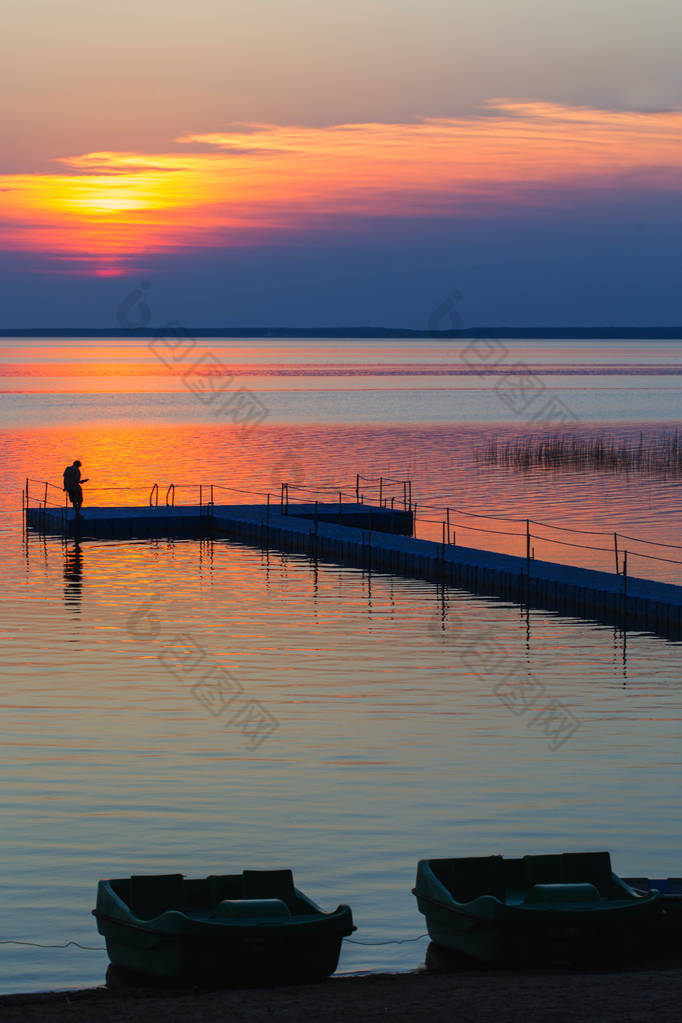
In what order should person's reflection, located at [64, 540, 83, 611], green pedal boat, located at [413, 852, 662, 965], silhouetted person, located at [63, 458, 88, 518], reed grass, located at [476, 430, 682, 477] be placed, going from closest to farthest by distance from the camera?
1. green pedal boat, located at [413, 852, 662, 965]
2. person's reflection, located at [64, 540, 83, 611]
3. silhouetted person, located at [63, 458, 88, 518]
4. reed grass, located at [476, 430, 682, 477]

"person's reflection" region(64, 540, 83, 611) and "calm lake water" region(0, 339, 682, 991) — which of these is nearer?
"calm lake water" region(0, 339, 682, 991)

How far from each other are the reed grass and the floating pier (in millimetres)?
17578

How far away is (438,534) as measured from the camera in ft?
153

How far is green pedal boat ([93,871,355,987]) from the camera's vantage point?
1073 centimetres

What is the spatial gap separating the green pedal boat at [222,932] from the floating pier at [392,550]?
1834 cm

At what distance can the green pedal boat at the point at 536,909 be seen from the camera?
11.0 metres

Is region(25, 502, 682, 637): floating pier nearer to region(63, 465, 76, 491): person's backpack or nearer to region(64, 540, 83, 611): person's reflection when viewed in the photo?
region(63, 465, 76, 491): person's backpack

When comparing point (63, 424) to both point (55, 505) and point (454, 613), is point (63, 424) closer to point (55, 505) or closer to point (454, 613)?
point (55, 505)

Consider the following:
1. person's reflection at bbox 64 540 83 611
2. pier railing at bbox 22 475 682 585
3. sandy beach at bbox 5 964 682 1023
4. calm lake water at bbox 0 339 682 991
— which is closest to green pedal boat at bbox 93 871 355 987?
sandy beach at bbox 5 964 682 1023

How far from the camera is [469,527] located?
47.6m

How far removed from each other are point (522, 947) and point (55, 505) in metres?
44.8

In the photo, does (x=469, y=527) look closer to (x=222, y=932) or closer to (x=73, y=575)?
(x=73, y=575)

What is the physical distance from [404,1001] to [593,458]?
59812 millimetres

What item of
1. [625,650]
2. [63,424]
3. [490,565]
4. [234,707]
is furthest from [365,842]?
[63,424]
